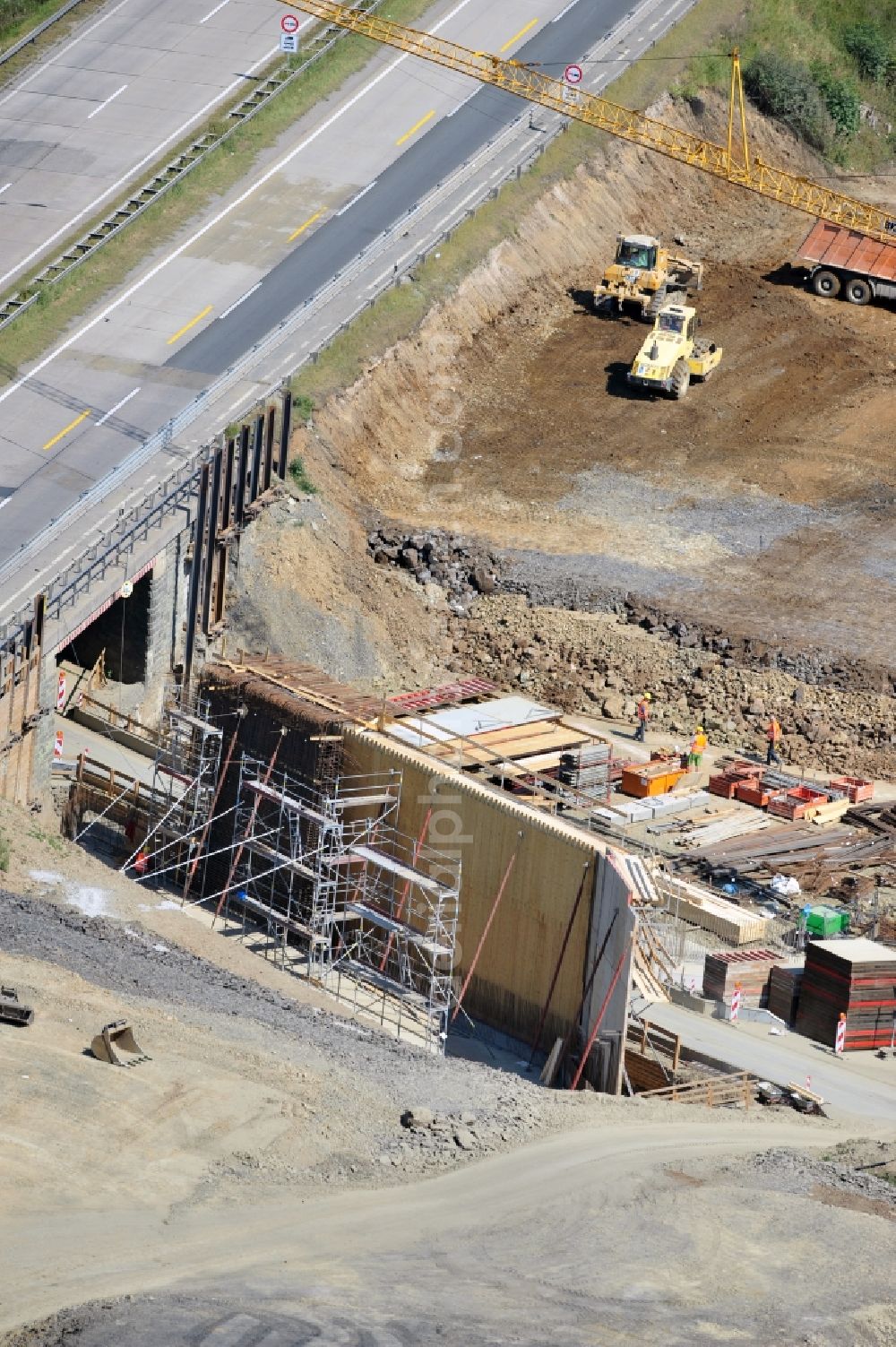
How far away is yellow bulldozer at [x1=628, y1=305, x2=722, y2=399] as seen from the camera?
67.9 meters

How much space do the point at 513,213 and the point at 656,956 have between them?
31.3 metres

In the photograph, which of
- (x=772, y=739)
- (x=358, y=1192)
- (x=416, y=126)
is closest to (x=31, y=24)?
(x=416, y=126)

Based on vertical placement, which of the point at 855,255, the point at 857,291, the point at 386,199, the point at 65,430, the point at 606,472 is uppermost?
the point at 386,199

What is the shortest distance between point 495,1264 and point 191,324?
36.6 m

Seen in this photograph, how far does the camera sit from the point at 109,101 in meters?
74.1

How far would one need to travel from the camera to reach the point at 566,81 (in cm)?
7588

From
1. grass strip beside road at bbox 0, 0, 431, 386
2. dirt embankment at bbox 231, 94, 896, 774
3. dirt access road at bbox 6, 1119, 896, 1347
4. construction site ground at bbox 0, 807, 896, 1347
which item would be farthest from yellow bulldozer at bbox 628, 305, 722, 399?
dirt access road at bbox 6, 1119, 896, 1347

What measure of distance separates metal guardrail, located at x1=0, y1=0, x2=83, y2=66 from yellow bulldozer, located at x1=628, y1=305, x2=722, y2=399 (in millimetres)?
22850

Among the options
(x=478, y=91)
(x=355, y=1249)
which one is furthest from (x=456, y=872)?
(x=478, y=91)

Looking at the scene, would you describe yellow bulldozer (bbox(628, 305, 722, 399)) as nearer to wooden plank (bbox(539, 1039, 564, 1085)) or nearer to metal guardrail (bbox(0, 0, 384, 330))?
metal guardrail (bbox(0, 0, 384, 330))

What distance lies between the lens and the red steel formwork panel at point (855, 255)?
73875mm

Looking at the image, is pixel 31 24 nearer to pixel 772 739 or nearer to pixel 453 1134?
pixel 772 739

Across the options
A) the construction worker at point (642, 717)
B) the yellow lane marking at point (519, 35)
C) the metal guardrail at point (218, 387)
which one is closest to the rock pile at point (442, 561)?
the construction worker at point (642, 717)

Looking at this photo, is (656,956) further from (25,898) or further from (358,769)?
(25,898)
